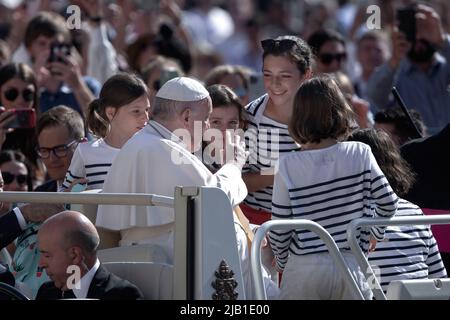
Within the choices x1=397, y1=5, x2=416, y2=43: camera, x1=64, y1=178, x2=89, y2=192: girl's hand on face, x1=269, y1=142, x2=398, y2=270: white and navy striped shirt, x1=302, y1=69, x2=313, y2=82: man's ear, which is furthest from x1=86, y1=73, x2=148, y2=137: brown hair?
x1=397, y1=5, x2=416, y2=43: camera

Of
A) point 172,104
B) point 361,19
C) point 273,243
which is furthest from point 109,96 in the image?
point 361,19

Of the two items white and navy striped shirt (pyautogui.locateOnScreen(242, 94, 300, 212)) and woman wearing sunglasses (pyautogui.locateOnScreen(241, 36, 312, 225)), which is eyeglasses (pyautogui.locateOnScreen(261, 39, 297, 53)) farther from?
white and navy striped shirt (pyautogui.locateOnScreen(242, 94, 300, 212))

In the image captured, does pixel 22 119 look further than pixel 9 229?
Yes

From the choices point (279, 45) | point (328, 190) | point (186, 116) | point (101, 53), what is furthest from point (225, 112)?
point (101, 53)

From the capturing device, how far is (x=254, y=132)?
658 cm

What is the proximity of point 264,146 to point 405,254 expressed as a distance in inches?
45.9

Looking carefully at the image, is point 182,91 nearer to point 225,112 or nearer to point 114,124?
point 114,124

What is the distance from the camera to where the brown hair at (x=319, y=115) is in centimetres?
527

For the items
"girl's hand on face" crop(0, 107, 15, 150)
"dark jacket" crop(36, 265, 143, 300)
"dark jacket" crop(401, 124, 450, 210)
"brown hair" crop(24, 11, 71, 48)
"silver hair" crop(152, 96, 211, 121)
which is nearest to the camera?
"dark jacket" crop(36, 265, 143, 300)

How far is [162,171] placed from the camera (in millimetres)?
5426

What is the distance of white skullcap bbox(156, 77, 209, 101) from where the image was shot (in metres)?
5.71

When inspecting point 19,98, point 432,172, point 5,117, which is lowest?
point 432,172

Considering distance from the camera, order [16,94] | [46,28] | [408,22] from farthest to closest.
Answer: [46,28]
[408,22]
[16,94]

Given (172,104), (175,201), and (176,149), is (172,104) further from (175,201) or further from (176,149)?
(175,201)
